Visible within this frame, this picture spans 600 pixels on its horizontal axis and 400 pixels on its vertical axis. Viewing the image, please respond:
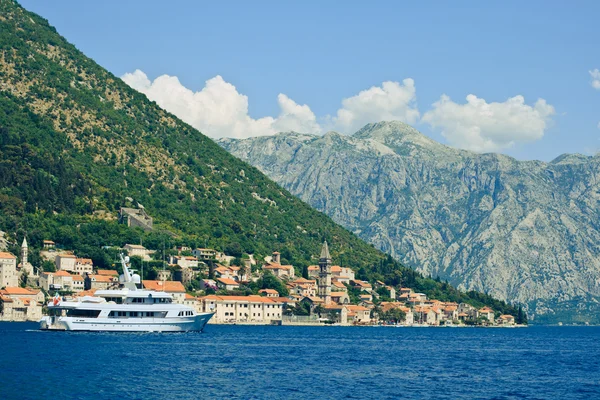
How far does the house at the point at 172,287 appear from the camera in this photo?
187000 mm

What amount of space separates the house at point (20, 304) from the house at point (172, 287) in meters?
19.5

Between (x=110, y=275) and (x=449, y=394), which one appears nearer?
(x=449, y=394)

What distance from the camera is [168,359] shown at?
3971 inches

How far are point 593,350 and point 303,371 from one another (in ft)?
242

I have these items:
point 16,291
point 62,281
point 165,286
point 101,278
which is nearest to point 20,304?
point 16,291

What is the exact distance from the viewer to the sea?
77750 mm

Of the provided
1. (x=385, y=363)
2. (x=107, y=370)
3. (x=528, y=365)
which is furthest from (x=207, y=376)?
(x=528, y=365)

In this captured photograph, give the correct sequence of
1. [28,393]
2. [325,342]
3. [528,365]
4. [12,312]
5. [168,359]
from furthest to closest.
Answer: [12,312], [325,342], [528,365], [168,359], [28,393]

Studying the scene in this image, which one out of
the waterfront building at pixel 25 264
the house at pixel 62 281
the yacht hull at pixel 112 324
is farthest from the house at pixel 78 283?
the yacht hull at pixel 112 324

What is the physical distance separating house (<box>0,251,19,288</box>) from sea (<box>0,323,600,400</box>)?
49.8 meters

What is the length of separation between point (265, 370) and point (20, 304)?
328 feet

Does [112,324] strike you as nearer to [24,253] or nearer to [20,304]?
[20,304]

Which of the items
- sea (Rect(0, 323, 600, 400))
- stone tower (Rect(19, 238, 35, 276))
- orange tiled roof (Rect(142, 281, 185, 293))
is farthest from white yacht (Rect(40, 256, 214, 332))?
stone tower (Rect(19, 238, 35, 276))

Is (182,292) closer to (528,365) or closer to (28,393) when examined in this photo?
(528,365)
